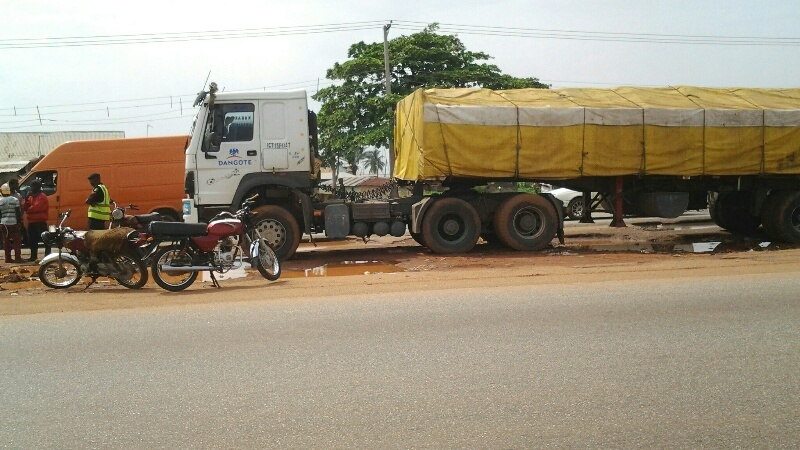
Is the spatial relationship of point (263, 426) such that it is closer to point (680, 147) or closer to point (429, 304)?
point (429, 304)

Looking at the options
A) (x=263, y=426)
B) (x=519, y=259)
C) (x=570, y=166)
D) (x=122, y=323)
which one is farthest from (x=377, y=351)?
(x=570, y=166)

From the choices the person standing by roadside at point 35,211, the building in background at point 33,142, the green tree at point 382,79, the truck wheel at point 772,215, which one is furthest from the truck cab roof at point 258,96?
the building in background at point 33,142

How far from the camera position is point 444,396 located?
502 centimetres

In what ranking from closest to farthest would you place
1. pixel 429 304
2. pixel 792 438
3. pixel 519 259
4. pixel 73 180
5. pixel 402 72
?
pixel 792 438, pixel 429 304, pixel 519 259, pixel 73 180, pixel 402 72

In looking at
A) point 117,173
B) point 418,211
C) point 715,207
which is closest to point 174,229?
point 418,211

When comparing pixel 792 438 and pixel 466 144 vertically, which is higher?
pixel 466 144

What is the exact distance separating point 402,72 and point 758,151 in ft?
77.5

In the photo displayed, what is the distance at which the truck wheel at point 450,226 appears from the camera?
13.3 metres

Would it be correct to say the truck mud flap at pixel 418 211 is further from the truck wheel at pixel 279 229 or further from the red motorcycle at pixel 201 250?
the red motorcycle at pixel 201 250

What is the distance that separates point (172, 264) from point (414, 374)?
18.2 feet

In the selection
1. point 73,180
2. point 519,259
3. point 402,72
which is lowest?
point 519,259

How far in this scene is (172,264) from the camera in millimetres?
9938

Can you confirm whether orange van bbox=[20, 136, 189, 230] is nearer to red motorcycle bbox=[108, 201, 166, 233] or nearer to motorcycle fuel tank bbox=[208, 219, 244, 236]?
red motorcycle bbox=[108, 201, 166, 233]

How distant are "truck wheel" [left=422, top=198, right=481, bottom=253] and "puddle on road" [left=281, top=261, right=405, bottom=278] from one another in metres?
1.03
